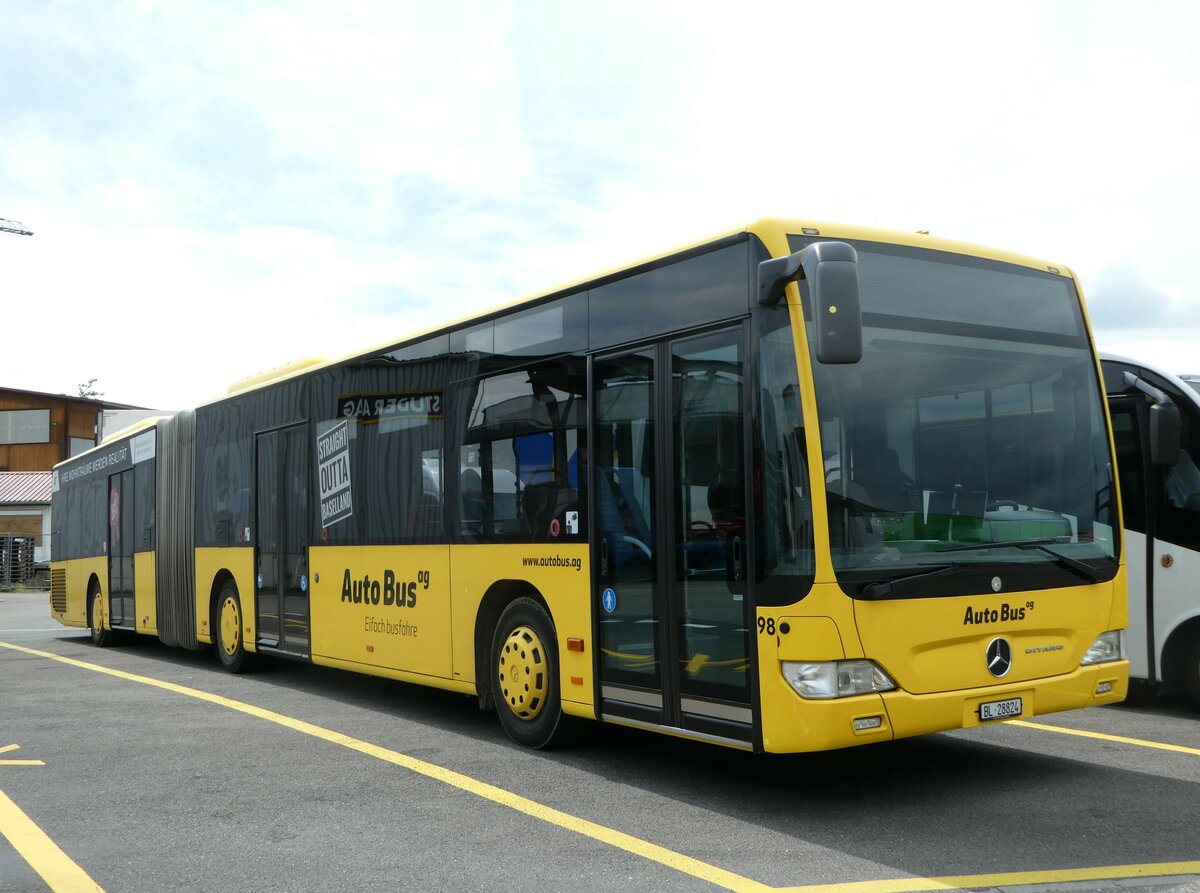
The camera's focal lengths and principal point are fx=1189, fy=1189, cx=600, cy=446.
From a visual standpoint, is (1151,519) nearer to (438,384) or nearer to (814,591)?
(814,591)

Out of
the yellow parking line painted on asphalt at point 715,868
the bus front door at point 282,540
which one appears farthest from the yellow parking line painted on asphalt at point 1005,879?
the bus front door at point 282,540

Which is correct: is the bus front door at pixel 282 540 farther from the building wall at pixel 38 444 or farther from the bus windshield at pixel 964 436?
the building wall at pixel 38 444

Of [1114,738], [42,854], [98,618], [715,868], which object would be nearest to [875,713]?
[715,868]

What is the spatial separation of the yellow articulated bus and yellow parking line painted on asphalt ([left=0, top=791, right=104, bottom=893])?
9.74 ft

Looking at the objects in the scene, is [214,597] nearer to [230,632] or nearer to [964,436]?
[230,632]

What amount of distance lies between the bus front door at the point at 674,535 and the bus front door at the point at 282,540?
506 cm

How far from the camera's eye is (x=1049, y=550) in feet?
21.0

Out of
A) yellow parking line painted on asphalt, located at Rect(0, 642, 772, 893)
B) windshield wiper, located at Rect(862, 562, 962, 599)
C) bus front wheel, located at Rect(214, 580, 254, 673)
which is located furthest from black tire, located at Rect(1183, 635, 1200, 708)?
bus front wheel, located at Rect(214, 580, 254, 673)

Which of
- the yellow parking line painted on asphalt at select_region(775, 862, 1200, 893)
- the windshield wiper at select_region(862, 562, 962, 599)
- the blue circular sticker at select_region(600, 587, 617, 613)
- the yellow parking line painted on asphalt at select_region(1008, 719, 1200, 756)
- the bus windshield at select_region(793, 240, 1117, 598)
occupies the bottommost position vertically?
the yellow parking line painted on asphalt at select_region(1008, 719, 1200, 756)

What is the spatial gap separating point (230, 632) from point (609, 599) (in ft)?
24.9

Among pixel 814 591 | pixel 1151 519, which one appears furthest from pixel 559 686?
pixel 1151 519

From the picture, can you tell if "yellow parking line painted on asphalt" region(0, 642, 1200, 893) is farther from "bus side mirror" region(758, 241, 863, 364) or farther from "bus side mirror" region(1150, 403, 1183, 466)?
"bus side mirror" region(1150, 403, 1183, 466)

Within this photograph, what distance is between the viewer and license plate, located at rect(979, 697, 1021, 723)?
6.03 m

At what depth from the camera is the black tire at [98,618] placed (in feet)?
59.7
